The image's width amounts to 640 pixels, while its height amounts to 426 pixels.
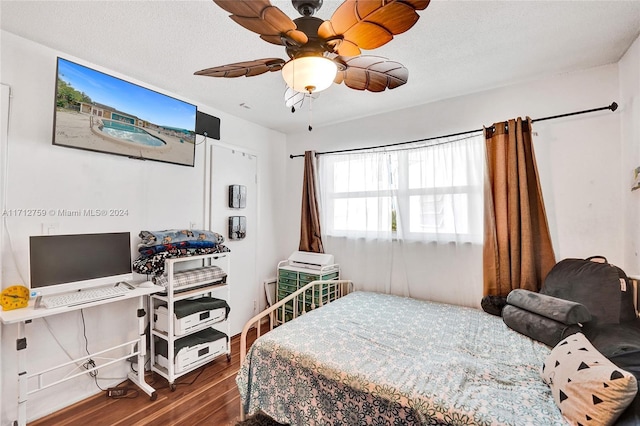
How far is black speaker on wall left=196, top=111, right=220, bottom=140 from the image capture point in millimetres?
2855

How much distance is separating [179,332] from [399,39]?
274 cm

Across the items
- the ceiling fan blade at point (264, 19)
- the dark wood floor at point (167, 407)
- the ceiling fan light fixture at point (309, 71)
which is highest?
the ceiling fan blade at point (264, 19)

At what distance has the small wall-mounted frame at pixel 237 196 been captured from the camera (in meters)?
3.15

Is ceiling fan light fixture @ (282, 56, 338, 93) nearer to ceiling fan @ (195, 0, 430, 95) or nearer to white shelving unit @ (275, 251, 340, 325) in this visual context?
ceiling fan @ (195, 0, 430, 95)

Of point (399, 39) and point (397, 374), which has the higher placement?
point (399, 39)

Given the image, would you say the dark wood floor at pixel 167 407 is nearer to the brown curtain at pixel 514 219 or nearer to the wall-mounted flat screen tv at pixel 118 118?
the wall-mounted flat screen tv at pixel 118 118

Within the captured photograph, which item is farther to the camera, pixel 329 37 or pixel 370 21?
pixel 329 37

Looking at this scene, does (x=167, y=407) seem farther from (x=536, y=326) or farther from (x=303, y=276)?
(x=536, y=326)

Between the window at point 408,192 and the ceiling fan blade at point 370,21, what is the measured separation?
5.97 ft

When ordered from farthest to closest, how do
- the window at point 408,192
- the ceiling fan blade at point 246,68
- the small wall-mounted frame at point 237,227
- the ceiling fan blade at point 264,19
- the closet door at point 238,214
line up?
1. the small wall-mounted frame at point 237,227
2. the closet door at point 238,214
3. the window at point 408,192
4. the ceiling fan blade at point 246,68
5. the ceiling fan blade at point 264,19

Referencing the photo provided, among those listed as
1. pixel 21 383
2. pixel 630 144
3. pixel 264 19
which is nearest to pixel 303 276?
pixel 21 383

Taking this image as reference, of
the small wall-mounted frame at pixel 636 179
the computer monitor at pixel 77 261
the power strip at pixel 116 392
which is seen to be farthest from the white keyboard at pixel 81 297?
the small wall-mounted frame at pixel 636 179

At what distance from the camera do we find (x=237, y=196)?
3.20 metres

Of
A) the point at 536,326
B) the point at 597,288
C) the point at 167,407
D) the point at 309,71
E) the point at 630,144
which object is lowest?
the point at 167,407
